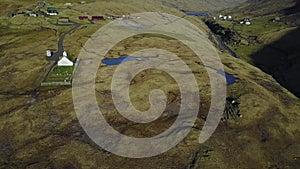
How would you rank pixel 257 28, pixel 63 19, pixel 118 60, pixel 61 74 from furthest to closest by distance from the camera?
pixel 257 28 < pixel 63 19 < pixel 118 60 < pixel 61 74

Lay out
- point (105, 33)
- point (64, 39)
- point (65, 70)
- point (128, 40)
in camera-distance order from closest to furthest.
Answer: point (65, 70)
point (64, 39)
point (128, 40)
point (105, 33)

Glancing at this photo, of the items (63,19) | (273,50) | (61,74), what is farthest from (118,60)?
(273,50)

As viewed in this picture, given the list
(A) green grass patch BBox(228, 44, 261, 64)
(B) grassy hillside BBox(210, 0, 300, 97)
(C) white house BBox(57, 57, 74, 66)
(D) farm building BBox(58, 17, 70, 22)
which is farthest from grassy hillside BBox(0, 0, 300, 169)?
(D) farm building BBox(58, 17, 70, 22)

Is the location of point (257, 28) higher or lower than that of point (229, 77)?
lower

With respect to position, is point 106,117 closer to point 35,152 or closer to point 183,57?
point 35,152

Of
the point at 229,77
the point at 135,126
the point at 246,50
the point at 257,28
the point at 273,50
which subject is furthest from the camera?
the point at 257,28

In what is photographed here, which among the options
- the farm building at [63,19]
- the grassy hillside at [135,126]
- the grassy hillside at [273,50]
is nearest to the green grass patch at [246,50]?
the grassy hillside at [273,50]

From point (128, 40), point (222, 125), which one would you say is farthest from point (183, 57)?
point (222, 125)

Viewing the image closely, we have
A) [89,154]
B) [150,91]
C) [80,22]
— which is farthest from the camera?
[80,22]

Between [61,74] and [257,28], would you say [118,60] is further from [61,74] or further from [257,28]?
[257,28]
